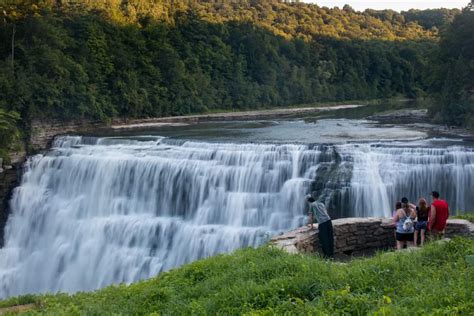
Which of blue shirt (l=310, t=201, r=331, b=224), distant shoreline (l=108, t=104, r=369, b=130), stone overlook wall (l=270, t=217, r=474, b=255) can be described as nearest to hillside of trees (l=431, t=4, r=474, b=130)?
distant shoreline (l=108, t=104, r=369, b=130)

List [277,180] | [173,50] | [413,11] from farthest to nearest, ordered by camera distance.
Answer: [413,11] → [173,50] → [277,180]

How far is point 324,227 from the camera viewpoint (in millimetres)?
10031

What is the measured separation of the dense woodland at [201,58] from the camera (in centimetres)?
2788

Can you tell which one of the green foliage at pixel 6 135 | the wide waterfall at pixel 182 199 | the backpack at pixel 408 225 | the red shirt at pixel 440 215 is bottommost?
the wide waterfall at pixel 182 199

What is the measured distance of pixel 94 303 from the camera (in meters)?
7.76

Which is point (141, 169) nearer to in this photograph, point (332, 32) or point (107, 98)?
point (107, 98)

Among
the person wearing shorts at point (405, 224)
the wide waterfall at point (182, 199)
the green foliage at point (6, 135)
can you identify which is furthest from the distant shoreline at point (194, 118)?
the person wearing shorts at point (405, 224)

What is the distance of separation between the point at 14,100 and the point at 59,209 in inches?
332

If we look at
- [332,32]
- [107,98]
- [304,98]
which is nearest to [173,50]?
[107,98]

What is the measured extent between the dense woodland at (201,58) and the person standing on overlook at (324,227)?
16.0m

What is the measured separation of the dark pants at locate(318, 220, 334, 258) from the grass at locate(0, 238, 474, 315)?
1.97 meters

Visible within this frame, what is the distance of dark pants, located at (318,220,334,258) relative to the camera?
1003 cm

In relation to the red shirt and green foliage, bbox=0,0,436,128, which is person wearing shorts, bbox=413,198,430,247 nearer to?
the red shirt

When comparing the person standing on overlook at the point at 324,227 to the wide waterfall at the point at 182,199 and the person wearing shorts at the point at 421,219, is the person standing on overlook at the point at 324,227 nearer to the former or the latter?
the person wearing shorts at the point at 421,219
